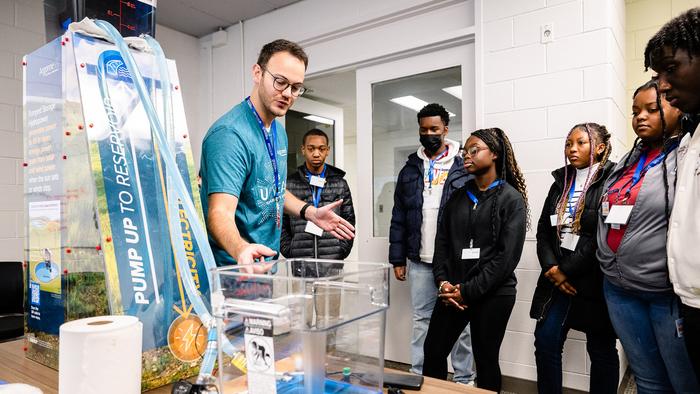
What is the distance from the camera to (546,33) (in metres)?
2.51

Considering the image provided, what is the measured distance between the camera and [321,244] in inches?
117

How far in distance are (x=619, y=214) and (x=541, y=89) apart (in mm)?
1099

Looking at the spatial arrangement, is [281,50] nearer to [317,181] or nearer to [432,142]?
[432,142]

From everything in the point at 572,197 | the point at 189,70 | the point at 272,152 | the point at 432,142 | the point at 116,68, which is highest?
the point at 189,70

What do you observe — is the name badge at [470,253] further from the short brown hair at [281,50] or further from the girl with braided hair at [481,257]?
the short brown hair at [281,50]

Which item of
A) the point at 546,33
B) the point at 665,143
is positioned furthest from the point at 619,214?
the point at 546,33

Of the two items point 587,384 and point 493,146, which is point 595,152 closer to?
point 493,146

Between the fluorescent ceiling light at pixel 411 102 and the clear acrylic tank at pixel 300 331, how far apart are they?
2.53 metres

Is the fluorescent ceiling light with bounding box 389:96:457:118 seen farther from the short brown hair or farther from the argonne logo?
the argonne logo

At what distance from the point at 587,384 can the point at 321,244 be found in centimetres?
174

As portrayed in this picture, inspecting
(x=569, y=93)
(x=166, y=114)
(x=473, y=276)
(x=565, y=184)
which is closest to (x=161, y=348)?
(x=166, y=114)

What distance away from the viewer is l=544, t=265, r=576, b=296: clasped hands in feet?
6.72

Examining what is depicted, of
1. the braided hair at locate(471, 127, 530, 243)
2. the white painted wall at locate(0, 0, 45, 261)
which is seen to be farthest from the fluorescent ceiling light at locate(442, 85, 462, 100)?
the white painted wall at locate(0, 0, 45, 261)

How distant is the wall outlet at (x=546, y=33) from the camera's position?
8.20ft
